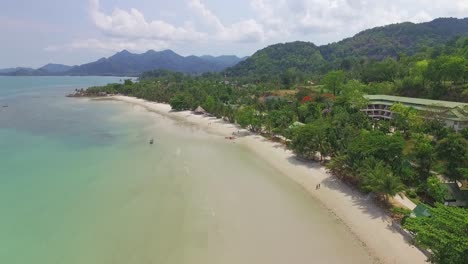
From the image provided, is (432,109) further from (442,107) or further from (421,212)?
(421,212)

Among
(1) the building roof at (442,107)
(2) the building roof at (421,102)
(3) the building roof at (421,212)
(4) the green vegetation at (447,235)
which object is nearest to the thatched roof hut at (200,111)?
(2) the building roof at (421,102)

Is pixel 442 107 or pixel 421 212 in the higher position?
pixel 442 107

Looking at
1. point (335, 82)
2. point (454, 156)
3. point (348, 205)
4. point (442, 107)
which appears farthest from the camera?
point (335, 82)

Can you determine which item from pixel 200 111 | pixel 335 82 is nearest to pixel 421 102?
pixel 335 82

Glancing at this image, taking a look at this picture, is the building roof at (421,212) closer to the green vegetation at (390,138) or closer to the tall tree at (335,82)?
the green vegetation at (390,138)

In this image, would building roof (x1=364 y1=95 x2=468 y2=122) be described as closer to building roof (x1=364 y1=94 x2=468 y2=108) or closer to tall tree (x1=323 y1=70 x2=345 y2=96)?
building roof (x1=364 y1=94 x2=468 y2=108)

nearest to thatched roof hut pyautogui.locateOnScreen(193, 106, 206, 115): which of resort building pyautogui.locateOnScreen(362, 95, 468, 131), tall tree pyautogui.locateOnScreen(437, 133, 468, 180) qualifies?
resort building pyautogui.locateOnScreen(362, 95, 468, 131)
